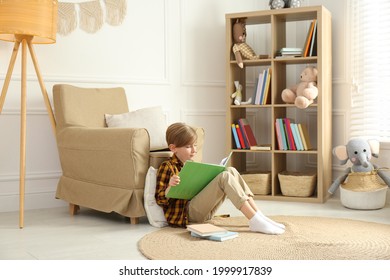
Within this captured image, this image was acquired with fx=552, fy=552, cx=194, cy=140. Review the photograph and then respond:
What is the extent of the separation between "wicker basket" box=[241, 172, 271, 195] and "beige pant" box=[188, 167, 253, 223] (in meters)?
1.17

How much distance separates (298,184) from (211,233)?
1.58 m

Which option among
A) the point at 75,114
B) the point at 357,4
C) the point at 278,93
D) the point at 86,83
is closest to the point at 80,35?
the point at 86,83

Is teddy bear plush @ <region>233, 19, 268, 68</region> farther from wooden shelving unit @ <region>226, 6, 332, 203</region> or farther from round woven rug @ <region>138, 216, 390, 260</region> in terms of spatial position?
round woven rug @ <region>138, 216, 390, 260</region>

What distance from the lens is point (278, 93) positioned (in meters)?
4.38

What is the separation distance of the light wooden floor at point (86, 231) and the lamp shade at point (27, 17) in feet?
3.78

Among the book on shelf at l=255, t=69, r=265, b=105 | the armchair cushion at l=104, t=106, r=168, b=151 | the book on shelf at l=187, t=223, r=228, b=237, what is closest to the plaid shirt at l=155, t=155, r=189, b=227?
the book on shelf at l=187, t=223, r=228, b=237

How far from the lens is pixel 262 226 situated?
114 inches

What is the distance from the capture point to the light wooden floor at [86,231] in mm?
2566

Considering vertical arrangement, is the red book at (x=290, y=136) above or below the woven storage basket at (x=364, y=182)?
above

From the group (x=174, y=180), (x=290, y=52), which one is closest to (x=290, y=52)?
(x=290, y=52)

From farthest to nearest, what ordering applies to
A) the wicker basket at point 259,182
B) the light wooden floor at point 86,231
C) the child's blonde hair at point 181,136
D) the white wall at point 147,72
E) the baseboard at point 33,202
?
the wicker basket at point 259,182
the white wall at point 147,72
the baseboard at point 33,202
the child's blonde hair at point 181,136
the light wooden floor at point 86,231

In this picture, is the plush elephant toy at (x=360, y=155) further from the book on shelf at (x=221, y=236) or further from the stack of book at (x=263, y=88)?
Answer: the book on shelf at (x=221, y=236)

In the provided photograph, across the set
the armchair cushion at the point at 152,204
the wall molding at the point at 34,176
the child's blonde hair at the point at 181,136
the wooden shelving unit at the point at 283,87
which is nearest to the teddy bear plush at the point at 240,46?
the wooden shelving unit at the point at 283,87
